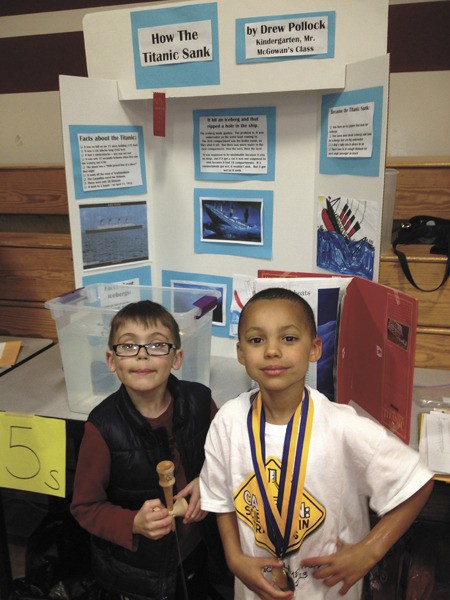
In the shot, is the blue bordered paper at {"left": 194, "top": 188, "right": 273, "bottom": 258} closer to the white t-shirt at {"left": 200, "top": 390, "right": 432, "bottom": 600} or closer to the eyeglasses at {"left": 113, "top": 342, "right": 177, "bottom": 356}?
the eyeglasses at {"left": 113, "top": 342, "right": 177, "bottom": 356}

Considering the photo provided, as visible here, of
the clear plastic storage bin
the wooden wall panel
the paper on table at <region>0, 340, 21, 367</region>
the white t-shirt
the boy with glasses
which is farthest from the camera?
the wooden wall panel

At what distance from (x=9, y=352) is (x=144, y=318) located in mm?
834

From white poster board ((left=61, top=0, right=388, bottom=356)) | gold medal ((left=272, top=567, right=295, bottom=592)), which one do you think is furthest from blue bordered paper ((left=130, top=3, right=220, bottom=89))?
gold medal ((left=272, top=567, right=295, bottom=592))

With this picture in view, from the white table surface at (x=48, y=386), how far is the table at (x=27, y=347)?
0.03 meters

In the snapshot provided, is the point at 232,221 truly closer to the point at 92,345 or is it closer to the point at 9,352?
the point at 92,345

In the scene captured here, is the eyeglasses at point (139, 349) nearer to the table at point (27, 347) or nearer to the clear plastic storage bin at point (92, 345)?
the clear plastic storage bin at point (92, 345)

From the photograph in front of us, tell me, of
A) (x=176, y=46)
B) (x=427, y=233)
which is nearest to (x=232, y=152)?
(x=176, y=46)

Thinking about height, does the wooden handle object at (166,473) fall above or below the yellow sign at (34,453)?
above

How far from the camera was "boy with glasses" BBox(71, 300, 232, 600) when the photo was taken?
97 centimetres

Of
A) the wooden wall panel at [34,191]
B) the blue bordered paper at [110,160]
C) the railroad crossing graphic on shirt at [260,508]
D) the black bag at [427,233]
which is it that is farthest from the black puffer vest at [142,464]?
the wooden wall panel at [34,191]

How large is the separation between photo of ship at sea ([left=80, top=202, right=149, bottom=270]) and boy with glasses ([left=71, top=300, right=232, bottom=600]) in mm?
477

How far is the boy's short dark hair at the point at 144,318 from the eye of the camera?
100cm

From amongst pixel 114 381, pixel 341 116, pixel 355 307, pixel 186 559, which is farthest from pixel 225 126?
pixel 186 559

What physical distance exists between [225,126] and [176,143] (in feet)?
0.53
